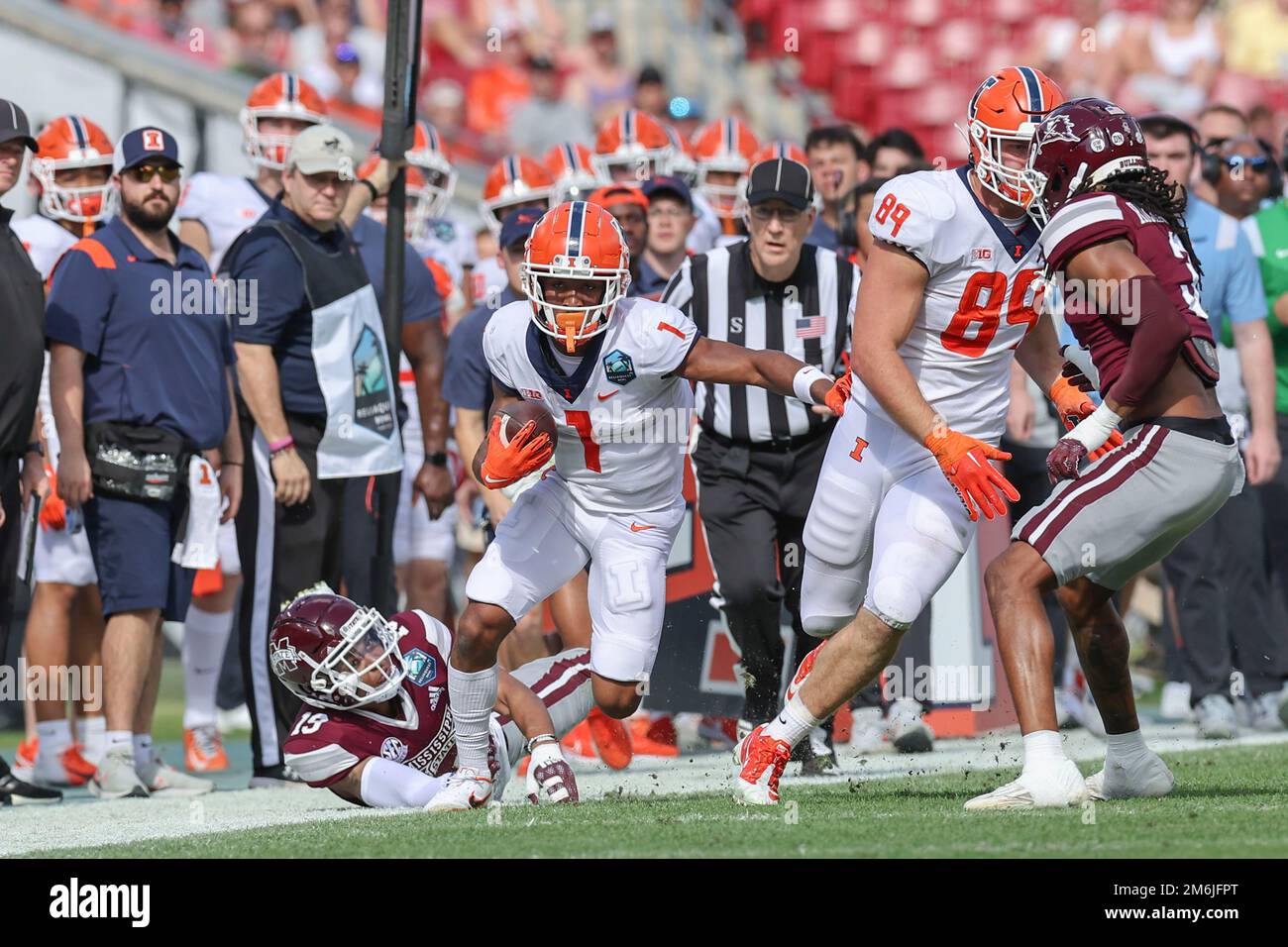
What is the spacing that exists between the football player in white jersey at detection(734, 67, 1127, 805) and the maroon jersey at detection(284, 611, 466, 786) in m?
0.98

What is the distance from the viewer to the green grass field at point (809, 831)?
13.5 feet

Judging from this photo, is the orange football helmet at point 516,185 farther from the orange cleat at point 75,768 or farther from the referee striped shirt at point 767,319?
the orange cleat at point 75,768

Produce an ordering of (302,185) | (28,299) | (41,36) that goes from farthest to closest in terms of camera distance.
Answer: (41,36) < (302,185) < (28,299)

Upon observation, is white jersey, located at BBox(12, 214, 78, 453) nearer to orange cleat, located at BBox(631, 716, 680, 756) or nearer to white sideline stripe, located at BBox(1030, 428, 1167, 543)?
orange cleat, located at BBox(631, 716, 680, 756)

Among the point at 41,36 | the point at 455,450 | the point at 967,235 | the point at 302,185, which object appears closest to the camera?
the point at 967,235

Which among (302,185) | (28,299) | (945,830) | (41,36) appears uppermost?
(41,36)

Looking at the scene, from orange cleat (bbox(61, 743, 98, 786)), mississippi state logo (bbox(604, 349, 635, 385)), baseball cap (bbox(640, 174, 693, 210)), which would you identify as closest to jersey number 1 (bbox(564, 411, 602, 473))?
mississippi state logo (bbox(604, 349, 635, 385))

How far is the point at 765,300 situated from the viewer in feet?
22.4

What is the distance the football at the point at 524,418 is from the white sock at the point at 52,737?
2.58 meters

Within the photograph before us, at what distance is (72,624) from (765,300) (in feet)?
9.46

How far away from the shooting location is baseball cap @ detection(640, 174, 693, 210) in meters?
7.95

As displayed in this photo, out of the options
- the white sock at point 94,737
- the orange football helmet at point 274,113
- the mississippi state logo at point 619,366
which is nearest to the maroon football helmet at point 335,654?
the mississippi state logo at point 619,366
